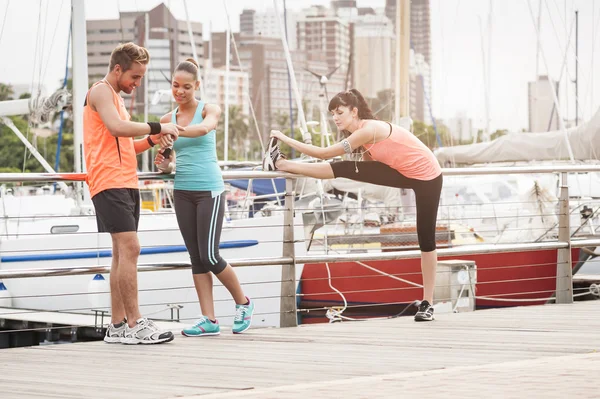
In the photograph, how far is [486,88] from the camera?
89.0 ft

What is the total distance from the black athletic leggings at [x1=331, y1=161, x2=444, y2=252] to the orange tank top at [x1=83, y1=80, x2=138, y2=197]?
151cm

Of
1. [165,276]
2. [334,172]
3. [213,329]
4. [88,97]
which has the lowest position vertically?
[165,276]

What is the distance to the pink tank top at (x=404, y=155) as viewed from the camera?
19.7 ft

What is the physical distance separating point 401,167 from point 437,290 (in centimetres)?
415

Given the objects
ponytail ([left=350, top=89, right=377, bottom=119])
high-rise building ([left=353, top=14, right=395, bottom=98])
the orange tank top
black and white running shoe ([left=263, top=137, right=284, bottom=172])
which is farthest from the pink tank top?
high-rise building ([left=353, top=14, right=395, bottom=98])

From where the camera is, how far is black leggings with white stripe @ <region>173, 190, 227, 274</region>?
18.0 feet

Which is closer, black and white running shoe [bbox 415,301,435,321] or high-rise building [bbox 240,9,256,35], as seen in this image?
black and white running shoe [bbox 415,301,435,321]

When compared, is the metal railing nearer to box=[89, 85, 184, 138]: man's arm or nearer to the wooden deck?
the wooden deck

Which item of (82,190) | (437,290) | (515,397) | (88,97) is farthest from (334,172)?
(82,190)

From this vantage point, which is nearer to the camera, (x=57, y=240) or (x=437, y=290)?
→ (x=437, y=290)

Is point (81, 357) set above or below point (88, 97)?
below

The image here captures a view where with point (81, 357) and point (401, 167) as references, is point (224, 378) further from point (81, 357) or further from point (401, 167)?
point (401, 167)

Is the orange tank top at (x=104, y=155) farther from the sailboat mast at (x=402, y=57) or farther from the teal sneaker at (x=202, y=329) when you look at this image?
the sailboat mast at (x=402, y=57)

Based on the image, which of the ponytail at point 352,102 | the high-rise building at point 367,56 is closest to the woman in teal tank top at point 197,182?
the ponytail at point 352,102
